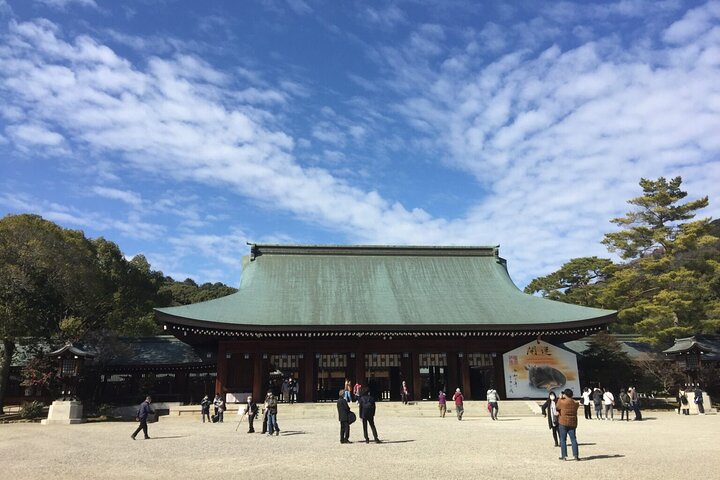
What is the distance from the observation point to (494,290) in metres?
29.0

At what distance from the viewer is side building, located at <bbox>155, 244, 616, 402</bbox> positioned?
24.1 metres

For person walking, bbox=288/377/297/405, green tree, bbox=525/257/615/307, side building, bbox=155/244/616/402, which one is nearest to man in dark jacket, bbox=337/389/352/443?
side building, bbox=155/244/616/402

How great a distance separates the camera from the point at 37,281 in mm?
23625

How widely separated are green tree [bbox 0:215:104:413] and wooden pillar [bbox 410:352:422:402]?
16373 mm

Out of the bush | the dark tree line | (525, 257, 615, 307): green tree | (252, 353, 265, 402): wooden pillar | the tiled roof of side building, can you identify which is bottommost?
the bush

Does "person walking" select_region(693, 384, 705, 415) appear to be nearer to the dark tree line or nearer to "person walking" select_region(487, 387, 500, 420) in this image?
"person walking" select_region(487, 387, 500, 420)

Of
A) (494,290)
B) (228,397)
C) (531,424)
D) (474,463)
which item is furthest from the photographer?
(494,290)

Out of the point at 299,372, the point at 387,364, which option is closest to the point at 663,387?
the point at 387,364

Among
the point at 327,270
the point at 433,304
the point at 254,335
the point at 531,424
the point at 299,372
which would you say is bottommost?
the point at 531,424

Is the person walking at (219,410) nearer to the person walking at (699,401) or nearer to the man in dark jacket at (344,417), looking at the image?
the man in dark jacket at (344,417)

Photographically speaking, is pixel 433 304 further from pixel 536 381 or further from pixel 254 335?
pixel 254 335

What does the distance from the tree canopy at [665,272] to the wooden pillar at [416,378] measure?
14310 mm

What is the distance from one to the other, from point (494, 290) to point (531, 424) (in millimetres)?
11794

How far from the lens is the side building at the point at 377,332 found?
2409 cm
